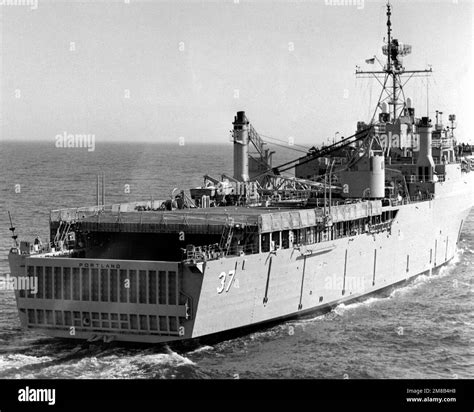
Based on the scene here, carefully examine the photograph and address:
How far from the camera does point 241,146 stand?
44469mm

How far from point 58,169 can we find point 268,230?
81.3 m

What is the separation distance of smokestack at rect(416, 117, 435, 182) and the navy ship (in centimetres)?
73

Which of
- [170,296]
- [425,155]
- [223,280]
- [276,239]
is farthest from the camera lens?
[425,155]

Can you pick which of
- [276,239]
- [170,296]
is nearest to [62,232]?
[170,296]

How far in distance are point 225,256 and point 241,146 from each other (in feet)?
54.5

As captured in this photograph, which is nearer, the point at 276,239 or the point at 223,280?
the point at 223,280

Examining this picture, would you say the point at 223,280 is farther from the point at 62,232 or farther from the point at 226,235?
the point at 62,232

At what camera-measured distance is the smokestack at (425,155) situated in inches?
1823

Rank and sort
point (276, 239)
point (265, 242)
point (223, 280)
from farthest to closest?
point (276, 239), point (265, 242), point (223, 280)

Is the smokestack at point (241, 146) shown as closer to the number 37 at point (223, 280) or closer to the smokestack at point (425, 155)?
the smokestack at point (425, 155)

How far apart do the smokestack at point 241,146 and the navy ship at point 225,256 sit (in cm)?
6

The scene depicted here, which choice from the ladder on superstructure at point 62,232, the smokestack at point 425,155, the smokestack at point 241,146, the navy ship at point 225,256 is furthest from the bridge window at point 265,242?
the smokestack at point 425,155

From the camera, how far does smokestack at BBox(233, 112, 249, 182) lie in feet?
146
